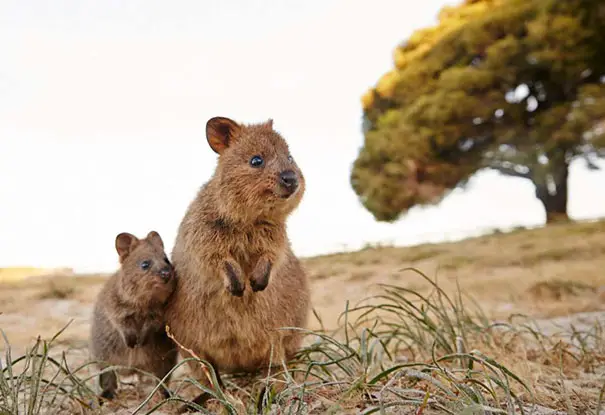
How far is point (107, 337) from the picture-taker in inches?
135

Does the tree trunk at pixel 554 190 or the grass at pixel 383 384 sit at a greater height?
the tree trunk at pixel 554 190

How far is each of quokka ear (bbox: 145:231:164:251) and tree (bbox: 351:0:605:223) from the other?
13999 millimetres

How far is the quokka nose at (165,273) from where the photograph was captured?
9.83 ft

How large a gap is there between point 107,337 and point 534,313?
15.1 ft

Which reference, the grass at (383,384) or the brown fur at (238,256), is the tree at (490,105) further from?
the brown fur at (238,256)

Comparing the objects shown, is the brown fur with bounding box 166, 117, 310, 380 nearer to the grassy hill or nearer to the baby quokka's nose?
the baby quokka's nose

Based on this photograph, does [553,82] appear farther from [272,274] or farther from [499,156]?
[272,274]

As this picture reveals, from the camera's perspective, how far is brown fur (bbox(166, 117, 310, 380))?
2621 mm

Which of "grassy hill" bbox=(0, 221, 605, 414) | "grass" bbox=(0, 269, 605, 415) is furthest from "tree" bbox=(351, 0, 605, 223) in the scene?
"grass" bbox=(0, 269, 605, 415)

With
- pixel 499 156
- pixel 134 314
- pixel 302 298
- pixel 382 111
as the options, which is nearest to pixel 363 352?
pixel 302 298

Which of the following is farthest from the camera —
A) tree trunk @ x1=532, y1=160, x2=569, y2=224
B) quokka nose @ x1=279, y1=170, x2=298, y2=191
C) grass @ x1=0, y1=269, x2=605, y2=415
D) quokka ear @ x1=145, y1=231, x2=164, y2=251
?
tree trunk @ x1=532, y1=160, x2=569, y2=224

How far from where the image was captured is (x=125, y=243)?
131 inches

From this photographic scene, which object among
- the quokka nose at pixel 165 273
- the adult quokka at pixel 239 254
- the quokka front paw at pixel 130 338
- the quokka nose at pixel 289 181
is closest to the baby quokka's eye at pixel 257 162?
the adult quokka at pixel 239 254

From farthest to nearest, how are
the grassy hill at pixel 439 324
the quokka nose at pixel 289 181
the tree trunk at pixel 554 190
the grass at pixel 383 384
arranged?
1. the tree trunk at pixel 554 190
2. the quokka nose at pixel 289 181
3. the grassy hill at pixel 439 324
4. the grass at pixel 383 384
